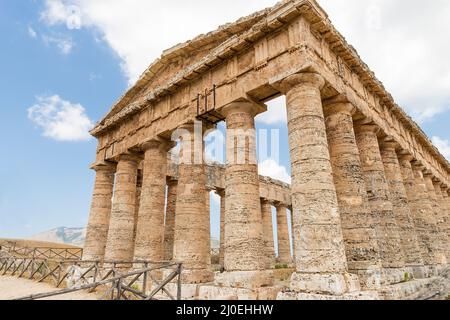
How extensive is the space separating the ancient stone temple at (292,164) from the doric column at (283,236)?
11.7 metres

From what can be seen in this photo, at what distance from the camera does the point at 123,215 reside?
14773 millimetres

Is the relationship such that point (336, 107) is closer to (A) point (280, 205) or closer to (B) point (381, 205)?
(B) point (381, 205)

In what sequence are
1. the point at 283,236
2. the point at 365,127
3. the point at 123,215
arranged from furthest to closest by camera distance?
1. the point at 283,236
2. the point at 123,215
3. the point at 365,127

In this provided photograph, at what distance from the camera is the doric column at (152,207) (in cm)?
1295

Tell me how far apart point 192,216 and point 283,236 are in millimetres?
16949

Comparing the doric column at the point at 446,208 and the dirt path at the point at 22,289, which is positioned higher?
the doric column at the point at 446,208

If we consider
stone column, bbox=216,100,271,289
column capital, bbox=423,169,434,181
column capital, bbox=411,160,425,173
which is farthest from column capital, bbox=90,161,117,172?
column capital, bbox=423,169,434,181

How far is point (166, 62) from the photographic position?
1493 centimetres

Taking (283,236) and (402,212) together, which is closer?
(402,212)

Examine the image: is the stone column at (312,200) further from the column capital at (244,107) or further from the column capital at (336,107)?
the column capital at (336,107)

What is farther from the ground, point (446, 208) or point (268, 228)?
point (446, 208)

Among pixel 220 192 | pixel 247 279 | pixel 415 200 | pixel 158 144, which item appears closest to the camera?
pixel 247 279

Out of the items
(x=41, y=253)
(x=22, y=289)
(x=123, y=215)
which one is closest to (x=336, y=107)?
(x=123, y=215)

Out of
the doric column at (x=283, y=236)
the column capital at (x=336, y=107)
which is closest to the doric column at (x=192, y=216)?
the column capital at (x=336, y=107)
